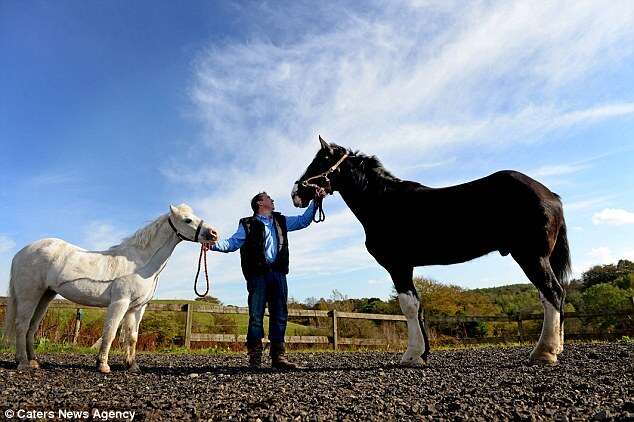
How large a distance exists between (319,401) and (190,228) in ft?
10.5

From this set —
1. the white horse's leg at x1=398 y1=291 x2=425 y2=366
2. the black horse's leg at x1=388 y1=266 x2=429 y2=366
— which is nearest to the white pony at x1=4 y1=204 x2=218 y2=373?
the black horse's leg at x1=388 y1=266 x2=429 y2=366

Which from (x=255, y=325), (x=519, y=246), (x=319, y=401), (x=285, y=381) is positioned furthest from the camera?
(x=255, y=325)

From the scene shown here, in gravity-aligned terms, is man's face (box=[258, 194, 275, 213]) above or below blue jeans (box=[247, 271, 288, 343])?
above

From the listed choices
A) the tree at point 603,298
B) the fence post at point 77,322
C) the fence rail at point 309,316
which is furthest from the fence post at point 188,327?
the tree at point 603,298

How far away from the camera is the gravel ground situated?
9.00 ft

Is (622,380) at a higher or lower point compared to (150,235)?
lower

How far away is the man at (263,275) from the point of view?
5695 millimetres

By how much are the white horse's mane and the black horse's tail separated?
4.64 m

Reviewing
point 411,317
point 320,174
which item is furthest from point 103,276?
point 411,317

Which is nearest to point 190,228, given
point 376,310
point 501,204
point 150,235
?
point 150,235

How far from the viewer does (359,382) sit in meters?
4.07

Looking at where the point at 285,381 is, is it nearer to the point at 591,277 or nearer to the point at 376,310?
the point at 376,310

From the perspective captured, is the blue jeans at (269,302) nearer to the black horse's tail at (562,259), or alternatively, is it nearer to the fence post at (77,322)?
the black horse's tail at (562,259)

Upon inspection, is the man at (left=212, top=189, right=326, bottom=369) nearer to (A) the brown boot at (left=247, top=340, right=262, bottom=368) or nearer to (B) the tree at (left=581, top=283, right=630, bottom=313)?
(A) the brown boot at (left=247, top=340, right=262, bottom=368)
